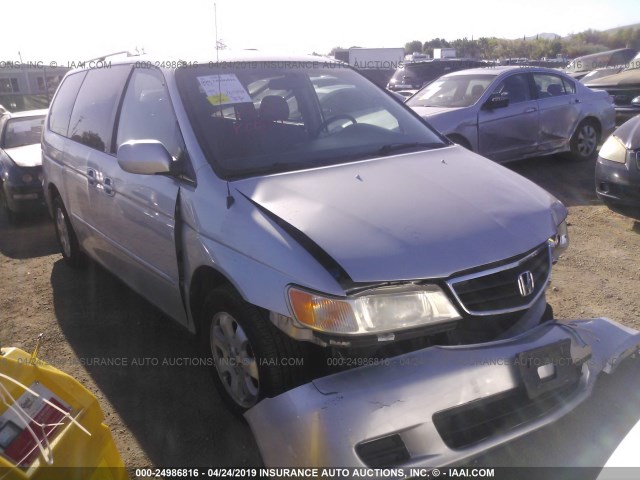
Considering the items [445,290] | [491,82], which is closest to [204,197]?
[445,290]

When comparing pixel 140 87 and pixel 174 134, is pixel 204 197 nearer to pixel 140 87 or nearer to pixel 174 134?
pixel 174 134

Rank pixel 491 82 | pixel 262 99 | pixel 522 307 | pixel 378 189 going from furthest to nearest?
1. pixel 491 82
2. pixel 262 99
3. pixel 378 189
4. pixel 522 307

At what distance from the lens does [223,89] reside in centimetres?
314

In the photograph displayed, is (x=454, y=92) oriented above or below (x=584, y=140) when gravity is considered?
above

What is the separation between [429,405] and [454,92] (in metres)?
7.21

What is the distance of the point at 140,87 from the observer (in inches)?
141

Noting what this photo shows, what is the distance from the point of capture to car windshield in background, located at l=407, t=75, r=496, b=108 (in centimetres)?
817

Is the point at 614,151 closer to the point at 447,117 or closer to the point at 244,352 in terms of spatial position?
the point at 447,117

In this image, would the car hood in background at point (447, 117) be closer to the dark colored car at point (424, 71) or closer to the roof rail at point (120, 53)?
the roof rail at point (120, 53)

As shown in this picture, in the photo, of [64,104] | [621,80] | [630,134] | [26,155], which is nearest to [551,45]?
[621,80]

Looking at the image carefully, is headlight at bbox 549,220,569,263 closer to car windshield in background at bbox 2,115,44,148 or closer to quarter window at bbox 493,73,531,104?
quarter window at bbox 493,73,531,104

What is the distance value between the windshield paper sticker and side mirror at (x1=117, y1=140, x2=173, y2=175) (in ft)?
1.45

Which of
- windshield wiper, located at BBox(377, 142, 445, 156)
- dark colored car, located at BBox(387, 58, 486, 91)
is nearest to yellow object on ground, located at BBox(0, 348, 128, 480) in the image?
windshield wiper, located at BBox(377, 142, 445, 156)

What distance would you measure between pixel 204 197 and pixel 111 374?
1.42 metres
